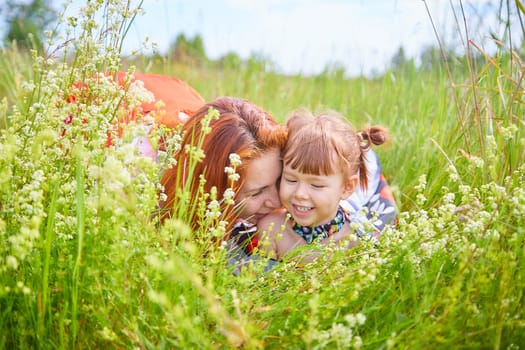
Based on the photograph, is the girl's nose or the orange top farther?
the orange top

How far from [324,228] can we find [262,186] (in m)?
0.46

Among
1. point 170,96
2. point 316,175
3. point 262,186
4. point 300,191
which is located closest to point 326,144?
point 316,175

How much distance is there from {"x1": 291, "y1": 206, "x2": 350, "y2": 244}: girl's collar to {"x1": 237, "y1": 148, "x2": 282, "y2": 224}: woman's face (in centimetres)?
20

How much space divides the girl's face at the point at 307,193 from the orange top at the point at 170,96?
0.90m

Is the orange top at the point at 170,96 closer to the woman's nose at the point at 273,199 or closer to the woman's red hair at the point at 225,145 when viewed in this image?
the woman's red hair at the point at 225,145

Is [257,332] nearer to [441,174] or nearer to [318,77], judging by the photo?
[441,174]

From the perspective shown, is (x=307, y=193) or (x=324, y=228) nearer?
(x=307, y=193)

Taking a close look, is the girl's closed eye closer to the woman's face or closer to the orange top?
the woman's face

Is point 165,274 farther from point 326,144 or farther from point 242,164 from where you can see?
point 326,144

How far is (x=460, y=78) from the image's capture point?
4082mm

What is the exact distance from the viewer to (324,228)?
124 inches

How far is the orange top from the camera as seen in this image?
11.7ft

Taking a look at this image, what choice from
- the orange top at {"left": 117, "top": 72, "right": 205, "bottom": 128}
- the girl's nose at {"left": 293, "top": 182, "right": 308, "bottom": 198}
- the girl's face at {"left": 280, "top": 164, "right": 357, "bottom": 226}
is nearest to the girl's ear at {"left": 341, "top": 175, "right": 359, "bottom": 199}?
the girl's face at {"left": 280, "top": 164, "right": 357, "bottom": 226}

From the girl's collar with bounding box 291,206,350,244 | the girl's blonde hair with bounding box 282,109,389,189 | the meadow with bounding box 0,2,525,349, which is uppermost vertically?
the girl's blonde hair with bounding box 282,109,389,189
